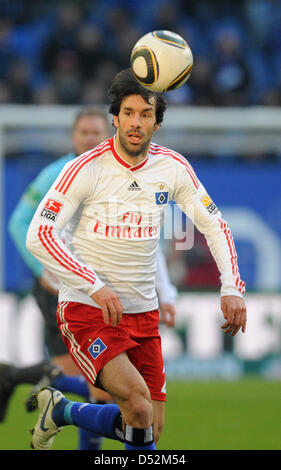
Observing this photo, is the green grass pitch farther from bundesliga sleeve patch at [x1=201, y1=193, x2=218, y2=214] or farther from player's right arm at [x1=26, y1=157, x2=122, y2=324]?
player's right arm at [x1=26, y1=157, x2=122, y2=324]

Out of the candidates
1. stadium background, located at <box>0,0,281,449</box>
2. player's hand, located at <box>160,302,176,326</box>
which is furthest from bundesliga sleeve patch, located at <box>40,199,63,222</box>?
stadium background, located at <box>0,0,281,449</box>

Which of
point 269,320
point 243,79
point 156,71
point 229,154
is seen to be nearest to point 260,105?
point 243,79

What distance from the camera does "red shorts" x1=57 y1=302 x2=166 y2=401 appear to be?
4535mm

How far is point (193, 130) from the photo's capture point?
1154 cm

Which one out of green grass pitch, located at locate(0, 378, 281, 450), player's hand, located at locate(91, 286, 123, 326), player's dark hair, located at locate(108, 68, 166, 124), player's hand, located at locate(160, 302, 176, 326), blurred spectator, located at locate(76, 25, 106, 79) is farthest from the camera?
blurred spectator, located at locate(76, 25, 106, 79)

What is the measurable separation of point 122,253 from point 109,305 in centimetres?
47

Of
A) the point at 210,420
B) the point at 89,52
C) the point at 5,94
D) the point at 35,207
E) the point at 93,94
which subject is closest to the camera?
the point at 35,207

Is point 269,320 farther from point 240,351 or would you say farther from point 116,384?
point 116,384

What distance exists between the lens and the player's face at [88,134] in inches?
255

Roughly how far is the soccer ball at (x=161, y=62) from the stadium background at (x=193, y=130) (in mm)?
3280

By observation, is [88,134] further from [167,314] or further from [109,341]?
[109,341]

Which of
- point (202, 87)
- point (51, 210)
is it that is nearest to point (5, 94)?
point (202, 87)

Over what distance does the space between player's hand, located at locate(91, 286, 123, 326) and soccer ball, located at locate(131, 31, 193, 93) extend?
1134 millimetres

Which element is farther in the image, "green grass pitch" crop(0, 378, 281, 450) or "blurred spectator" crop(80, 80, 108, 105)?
"blurred spectator" crop(80, 80, 108, 105)
